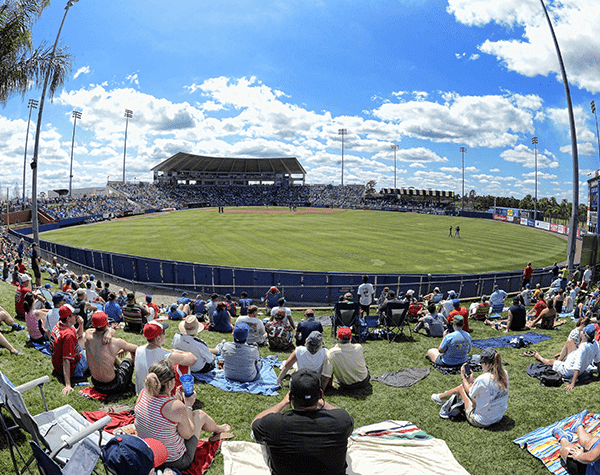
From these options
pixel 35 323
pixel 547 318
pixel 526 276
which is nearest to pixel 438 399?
pixel 547 318

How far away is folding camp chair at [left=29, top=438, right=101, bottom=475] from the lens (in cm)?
313

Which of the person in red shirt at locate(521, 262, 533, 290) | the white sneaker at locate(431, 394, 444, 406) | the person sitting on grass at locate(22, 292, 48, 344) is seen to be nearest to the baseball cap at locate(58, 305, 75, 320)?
the person sitting on grass at locate(22, 292, 48, 344)

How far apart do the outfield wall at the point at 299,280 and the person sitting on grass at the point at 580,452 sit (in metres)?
11.8

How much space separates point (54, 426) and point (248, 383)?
3.15m

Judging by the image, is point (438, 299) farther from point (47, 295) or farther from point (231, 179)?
point (231, 179)

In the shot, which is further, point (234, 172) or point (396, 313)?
point (234, 172)

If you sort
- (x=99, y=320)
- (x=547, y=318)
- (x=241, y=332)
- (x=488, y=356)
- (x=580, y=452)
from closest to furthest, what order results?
(x=580, y=452), (x=488, y=356), (x=99, y=320), (x=241, y=332), (x=547, y=318)

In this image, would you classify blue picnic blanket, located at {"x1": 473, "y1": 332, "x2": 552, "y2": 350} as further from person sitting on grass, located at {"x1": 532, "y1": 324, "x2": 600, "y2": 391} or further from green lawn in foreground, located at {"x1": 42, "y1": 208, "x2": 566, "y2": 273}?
green lawn in foreground, located at {"x1": 42, "y1": 208, "x2": 566, "y2": 273}

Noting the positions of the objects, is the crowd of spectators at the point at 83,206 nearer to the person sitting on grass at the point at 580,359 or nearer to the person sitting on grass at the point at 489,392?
the person sitting on grass at the point at 489,392

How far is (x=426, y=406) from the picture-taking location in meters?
6.08

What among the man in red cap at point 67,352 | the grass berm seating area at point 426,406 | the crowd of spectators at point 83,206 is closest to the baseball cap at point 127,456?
the grass berm seating area at point 426,406

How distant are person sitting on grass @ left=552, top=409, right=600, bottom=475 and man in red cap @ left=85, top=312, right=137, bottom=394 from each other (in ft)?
19.2

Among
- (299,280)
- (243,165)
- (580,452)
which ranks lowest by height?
(299,280)

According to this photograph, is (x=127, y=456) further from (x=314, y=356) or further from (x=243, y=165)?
(x=243, y=165)
